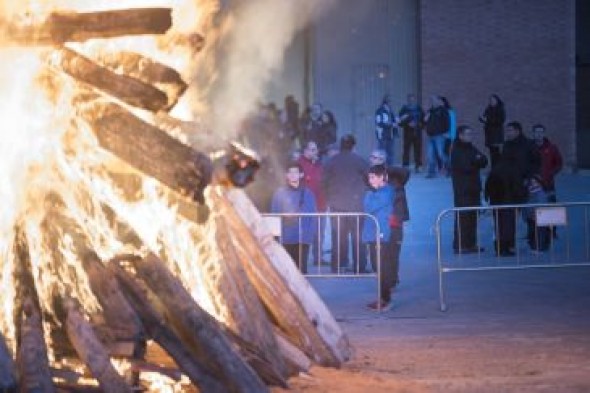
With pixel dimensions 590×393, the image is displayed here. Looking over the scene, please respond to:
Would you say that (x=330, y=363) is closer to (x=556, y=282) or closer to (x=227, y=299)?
(x=227, y=299)

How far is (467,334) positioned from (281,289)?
8.17 feet

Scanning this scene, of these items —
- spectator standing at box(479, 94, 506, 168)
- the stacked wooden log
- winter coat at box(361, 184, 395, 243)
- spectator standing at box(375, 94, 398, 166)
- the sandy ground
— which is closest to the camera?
the stacked wooden log

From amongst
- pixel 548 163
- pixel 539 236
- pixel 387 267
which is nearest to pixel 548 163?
pixel 548 163

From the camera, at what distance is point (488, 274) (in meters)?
14.1

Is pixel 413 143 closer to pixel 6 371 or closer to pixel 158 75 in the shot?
pixel 158 75

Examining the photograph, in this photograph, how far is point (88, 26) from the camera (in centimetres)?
697

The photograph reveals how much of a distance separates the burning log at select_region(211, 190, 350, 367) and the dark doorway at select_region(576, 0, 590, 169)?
2122 cm

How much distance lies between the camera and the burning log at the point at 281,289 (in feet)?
28.2

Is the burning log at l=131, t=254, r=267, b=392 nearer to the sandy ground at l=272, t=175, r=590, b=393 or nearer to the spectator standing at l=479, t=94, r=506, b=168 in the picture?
the sandy ground at l=272, t=175, r=590, b=393

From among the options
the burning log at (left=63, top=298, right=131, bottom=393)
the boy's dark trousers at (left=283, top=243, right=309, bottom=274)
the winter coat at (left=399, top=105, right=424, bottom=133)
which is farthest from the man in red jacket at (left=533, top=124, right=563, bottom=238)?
the burning log at (left=63, top=298, right=131, bottom=393)

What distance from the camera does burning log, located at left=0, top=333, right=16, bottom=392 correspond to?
586cm

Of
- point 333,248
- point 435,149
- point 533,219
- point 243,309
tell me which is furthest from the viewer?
point 435,149

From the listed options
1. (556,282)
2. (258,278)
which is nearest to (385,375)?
(258,278)

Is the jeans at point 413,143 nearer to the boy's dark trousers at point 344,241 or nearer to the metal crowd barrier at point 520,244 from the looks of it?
the metal crowd barrier at point 520,244
